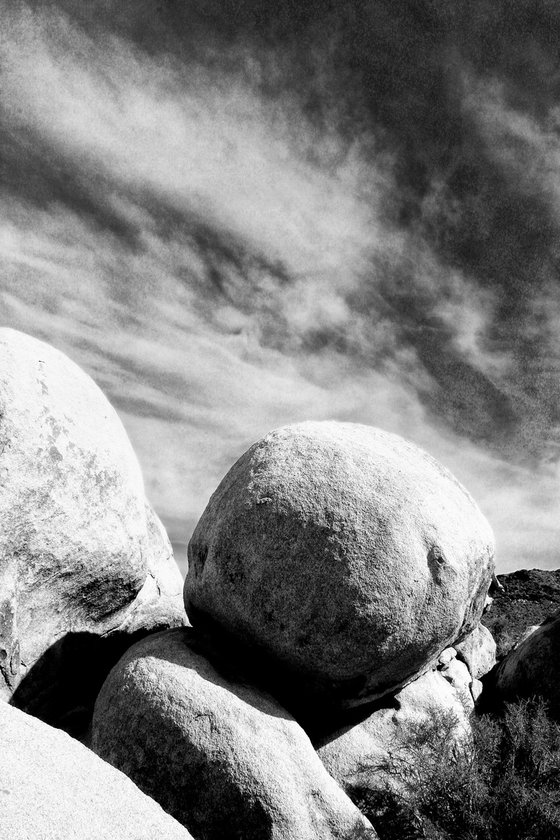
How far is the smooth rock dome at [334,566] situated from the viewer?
578 centimetres

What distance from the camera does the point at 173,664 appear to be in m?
5.91

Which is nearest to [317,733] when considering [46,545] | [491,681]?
[46,545]

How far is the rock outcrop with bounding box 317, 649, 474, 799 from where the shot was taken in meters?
6.09

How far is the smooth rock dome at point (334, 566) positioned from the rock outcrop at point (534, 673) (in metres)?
2.55

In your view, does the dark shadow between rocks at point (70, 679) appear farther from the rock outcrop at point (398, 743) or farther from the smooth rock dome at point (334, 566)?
the rock outcrop at point (398, 743)

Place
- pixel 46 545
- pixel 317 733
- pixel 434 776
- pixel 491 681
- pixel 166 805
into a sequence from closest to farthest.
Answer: pixel 166 805, pixel 434 776, pixel 46 545, pixel 317 733, pixel 491 681

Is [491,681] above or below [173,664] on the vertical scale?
above

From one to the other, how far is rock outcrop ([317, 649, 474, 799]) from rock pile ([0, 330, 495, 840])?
0.07 feet

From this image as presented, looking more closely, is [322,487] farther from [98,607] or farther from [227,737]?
[98,607]

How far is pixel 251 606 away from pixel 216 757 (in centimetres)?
119

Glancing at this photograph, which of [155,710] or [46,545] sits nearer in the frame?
[155,710]

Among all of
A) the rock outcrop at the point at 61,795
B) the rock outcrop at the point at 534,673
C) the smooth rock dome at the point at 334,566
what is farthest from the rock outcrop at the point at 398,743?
the rock outcrop at the point at 61,795

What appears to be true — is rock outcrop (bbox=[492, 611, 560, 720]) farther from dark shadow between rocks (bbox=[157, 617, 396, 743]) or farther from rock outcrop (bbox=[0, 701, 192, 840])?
rock outcrop (bbox=[0, 701, 192, 840])

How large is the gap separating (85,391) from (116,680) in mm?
2828
